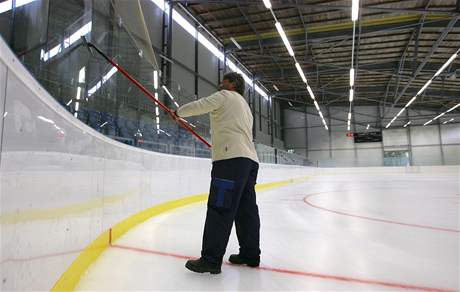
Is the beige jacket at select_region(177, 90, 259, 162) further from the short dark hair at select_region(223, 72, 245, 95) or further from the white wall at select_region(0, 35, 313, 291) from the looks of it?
the white wall at select_region(0, 35, 313, 291)

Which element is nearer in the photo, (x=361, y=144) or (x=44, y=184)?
(x=44, y=184)

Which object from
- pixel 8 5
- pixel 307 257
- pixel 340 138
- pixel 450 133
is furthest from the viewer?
pixel 340 138

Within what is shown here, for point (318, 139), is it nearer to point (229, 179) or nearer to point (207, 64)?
point (207, 64)

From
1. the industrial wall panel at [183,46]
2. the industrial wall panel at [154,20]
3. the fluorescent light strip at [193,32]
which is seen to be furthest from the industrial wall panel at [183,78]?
the fluorescent light strip at [193,32]

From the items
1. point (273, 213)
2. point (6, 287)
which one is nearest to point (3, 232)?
point (6, 287)

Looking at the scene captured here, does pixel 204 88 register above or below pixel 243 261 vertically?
above

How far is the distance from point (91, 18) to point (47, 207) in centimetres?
168

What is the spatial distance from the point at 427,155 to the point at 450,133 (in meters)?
2.48

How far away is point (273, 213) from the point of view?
424cm

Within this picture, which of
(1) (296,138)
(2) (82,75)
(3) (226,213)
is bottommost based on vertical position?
(3) (226,213)

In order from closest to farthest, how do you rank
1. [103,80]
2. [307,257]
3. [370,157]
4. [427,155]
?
[307,257]
[103,80]
[427,155]
[370,157]

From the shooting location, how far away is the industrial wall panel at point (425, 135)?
81.8 ft

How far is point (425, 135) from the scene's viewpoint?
989 inches

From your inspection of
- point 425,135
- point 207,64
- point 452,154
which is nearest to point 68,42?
point 207,64
